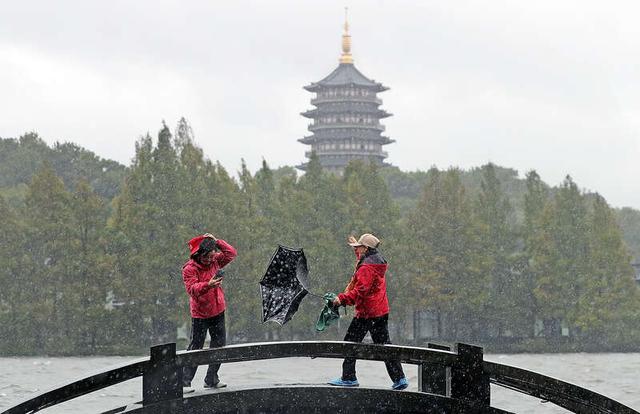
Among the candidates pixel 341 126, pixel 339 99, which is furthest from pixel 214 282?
pixel 341 126

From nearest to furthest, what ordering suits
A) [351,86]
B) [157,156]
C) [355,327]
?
[355,327]
[157,156]
[351,86]

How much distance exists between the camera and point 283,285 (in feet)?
27.9

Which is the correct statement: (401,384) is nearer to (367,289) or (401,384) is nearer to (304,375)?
(367,289)

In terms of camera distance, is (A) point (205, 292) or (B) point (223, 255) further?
(B) point (223, 255)

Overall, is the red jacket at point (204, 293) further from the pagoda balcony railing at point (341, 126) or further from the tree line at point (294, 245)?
the pagoda balcony railing at point (341, 126)

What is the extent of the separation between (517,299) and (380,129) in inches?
1592

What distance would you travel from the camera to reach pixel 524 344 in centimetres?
4772

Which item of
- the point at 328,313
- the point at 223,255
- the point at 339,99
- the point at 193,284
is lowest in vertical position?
the point at 328,313

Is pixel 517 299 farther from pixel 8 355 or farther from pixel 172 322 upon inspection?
pixel 8 355

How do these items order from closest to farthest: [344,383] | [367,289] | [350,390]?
[350,390] → [344,383] → [367,289]

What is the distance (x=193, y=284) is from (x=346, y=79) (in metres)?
77.9

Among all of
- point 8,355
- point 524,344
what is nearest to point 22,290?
point 8,355

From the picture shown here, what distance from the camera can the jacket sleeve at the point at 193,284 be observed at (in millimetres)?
8695

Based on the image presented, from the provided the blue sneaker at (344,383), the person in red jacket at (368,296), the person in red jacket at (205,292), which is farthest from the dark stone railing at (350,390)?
the person in red jacket at (205,292)
